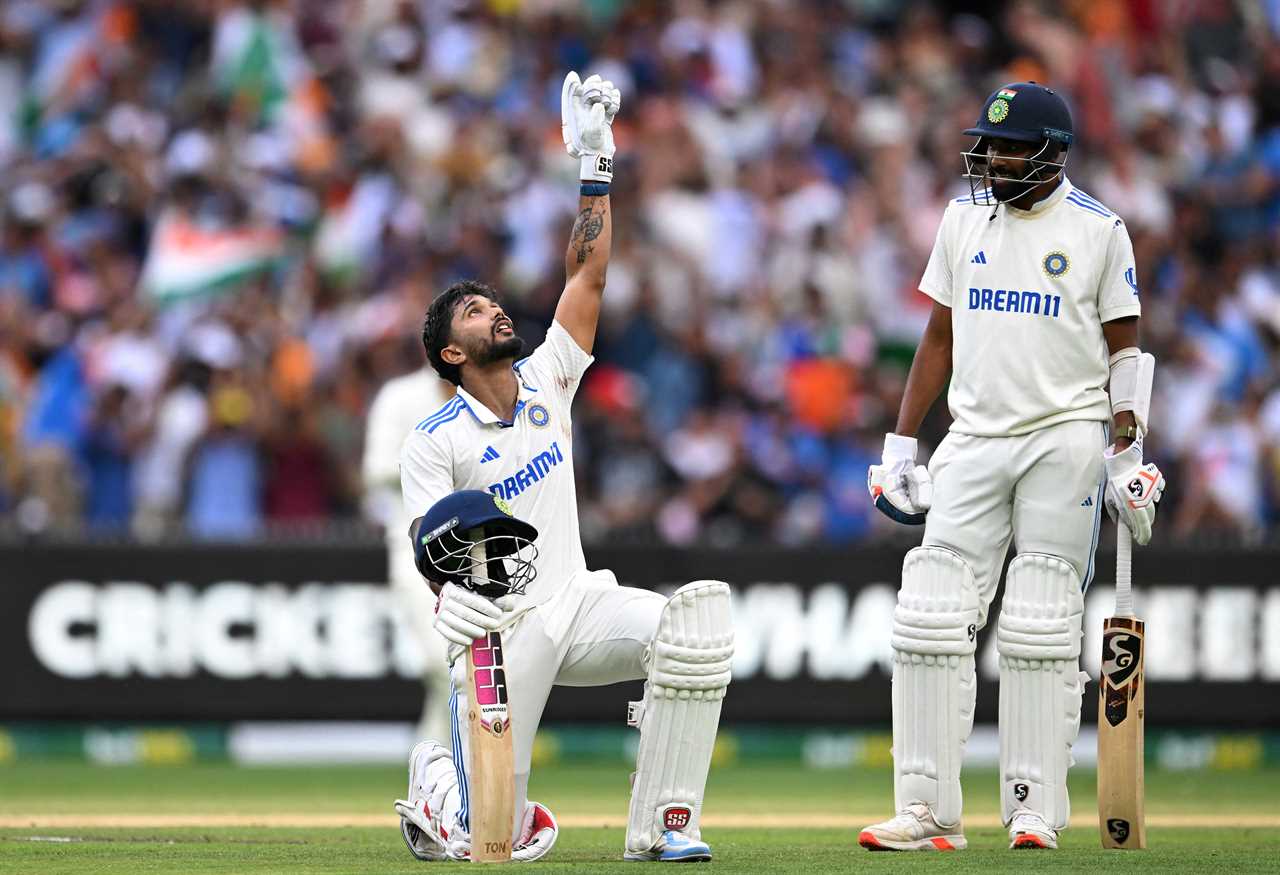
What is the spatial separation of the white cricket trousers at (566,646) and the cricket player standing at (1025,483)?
85 centimetres

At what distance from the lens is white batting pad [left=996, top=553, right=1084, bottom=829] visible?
6.54m

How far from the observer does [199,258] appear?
13.5 m

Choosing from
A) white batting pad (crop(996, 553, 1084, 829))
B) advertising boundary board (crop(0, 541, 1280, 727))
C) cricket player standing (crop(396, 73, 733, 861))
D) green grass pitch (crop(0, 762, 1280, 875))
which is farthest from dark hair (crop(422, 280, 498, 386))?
advertising boundary board (crop(0, 541, 1280, 727))

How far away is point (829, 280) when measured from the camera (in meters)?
13.3

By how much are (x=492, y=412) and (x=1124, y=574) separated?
2.00 metres

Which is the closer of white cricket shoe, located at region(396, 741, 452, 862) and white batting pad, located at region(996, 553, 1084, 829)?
white cricket shoe, located at region(396, 741, 452, 862)

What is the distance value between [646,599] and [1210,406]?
6.97 m

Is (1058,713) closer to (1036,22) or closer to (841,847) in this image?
(841,847)

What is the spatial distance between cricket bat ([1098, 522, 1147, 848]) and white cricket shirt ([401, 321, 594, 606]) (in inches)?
65.5

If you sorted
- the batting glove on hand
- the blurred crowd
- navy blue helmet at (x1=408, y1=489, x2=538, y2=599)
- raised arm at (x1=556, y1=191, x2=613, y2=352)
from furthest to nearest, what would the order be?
1. the blurred crowd
2. the batting glove on hand
3. raised arm at (x1=556, y1=191, x2=613, y2=352)
4. navy blue helmet at (x1=408, y1=489, x2=538, y2=599)

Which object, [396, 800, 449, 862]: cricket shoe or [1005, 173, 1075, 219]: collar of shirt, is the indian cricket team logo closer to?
[1005, 173, 1075, 219]: collar of shirt

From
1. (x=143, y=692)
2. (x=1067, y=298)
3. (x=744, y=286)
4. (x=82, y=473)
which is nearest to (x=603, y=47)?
(x=744, y=286)

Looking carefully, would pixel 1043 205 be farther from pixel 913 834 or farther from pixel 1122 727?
pixel 913 834

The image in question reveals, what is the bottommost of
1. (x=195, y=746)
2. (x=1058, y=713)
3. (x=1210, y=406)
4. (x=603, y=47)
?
(x=195, y=746)
